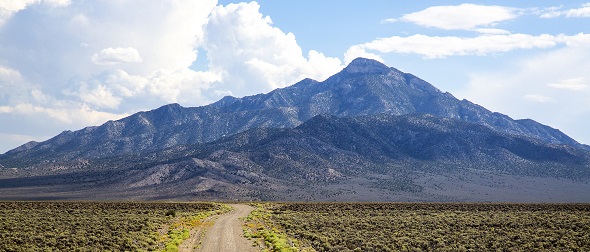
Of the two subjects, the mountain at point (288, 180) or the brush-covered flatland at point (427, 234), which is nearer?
the brush-covered flatland at point (427, 234)

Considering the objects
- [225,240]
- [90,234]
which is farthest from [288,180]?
[225,240]

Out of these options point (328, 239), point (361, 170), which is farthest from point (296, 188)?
point (328, 239)

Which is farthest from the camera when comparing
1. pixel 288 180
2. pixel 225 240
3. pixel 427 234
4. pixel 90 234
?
pixel 288 180

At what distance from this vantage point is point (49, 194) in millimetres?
142750

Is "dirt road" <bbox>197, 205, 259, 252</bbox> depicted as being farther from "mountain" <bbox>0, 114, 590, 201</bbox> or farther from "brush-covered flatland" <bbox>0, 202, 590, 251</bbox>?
"mountain" <bbox>0, 114, 590, 201</bbox>

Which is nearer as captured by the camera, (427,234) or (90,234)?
(90,234)

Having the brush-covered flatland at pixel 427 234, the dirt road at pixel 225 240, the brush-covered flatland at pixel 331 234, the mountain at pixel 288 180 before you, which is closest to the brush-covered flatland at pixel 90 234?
the brush-covered flatland at pixel 331 234

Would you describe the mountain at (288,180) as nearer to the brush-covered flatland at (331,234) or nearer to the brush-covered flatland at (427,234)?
the brush-covered flatland at (427,234)

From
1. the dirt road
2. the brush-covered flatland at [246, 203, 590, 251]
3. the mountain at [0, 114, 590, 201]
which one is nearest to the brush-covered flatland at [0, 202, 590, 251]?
the brush-covered flatland at [246, 203, 590, 251]

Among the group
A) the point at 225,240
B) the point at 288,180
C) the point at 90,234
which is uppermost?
the point at 288,180

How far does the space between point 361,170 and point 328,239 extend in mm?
153098

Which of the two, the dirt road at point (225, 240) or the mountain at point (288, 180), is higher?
the mountain at point (288, 180)

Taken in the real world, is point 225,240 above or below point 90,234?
below

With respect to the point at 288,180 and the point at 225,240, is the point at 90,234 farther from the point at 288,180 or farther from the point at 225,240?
the point at 288,180
